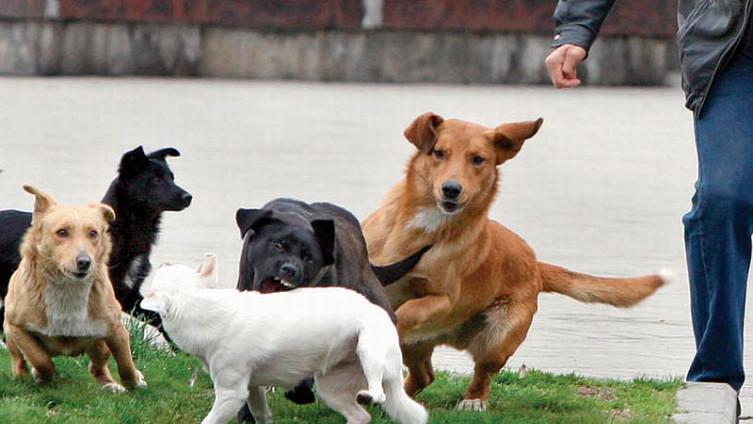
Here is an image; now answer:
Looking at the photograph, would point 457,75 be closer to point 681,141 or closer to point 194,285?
point 681,141

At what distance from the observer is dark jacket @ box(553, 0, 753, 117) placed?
646cm

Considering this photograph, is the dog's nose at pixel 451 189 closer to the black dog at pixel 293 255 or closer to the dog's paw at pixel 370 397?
the black dog at pixel 293 255

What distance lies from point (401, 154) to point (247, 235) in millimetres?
10953

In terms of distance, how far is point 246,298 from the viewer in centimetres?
557

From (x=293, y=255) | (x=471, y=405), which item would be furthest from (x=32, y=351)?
(x=471, y=405)

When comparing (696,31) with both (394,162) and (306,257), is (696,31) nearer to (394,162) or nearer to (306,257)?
(306,257)

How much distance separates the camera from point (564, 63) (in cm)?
660

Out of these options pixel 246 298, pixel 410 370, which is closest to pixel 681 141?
pixel 410 370

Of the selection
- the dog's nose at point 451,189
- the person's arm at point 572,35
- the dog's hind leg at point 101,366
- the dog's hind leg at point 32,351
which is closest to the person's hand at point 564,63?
the person's arm at point 572,35

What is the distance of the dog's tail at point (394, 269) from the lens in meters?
6.90

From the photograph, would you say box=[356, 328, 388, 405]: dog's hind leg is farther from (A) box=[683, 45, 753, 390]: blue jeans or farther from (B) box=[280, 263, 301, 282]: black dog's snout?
(A) box=[683, 45, 753, 390]: blue jeans

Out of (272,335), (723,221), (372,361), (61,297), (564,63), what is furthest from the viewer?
(564,63)

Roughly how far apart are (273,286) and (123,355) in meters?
0.72

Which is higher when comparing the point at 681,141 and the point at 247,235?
the point at 247,235
